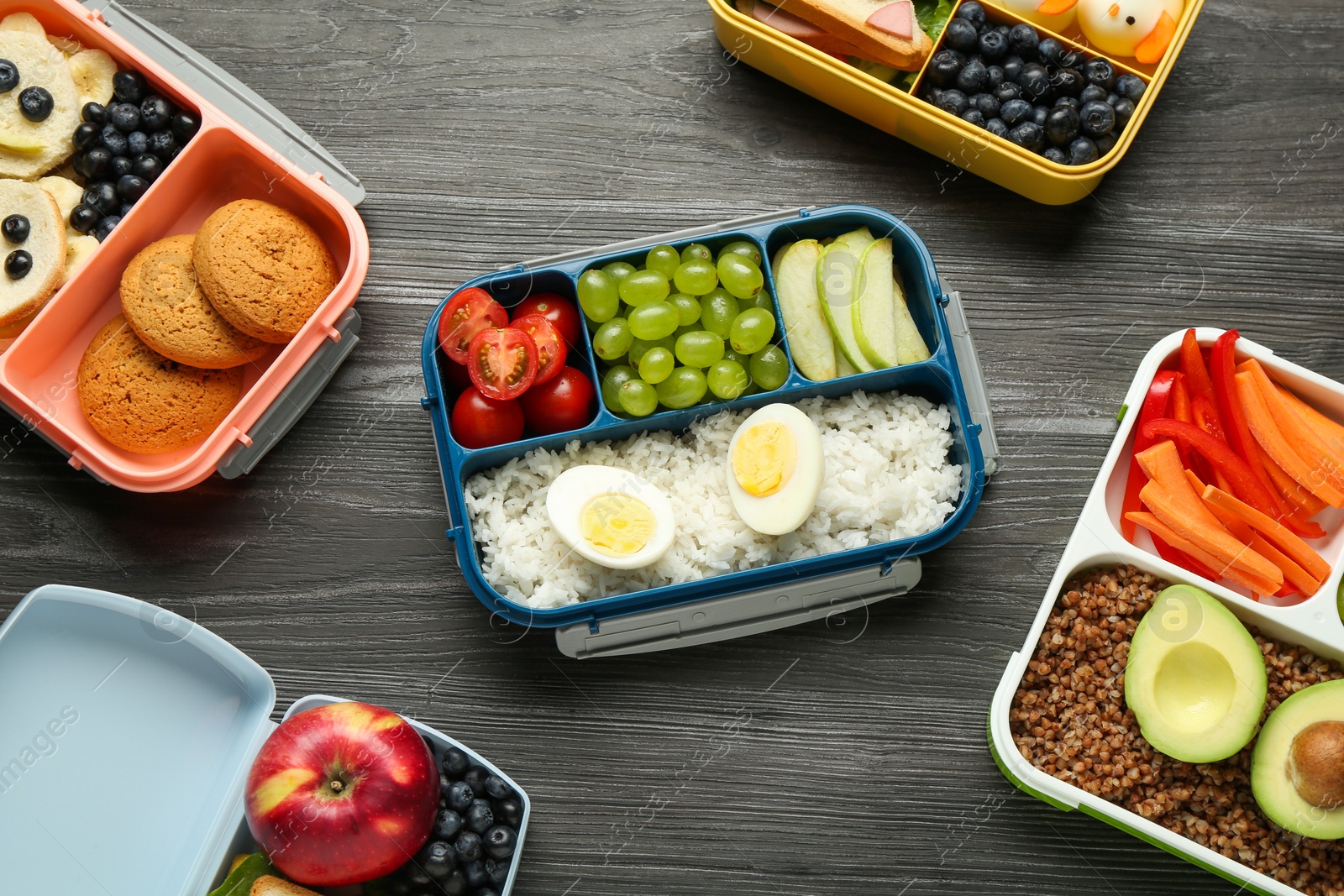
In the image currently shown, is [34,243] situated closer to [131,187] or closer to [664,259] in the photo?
[131,187]

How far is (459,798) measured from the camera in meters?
1.69

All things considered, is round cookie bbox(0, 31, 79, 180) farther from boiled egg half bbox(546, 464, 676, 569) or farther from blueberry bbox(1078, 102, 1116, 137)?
blueberry bbox(1078, 102, 1116, 137)

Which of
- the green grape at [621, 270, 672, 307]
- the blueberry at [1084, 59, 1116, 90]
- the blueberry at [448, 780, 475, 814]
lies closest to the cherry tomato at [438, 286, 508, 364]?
the green grape at [621, 270, 672, 307]

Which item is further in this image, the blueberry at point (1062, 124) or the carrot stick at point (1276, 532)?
the blueberry at point (1062, 124)

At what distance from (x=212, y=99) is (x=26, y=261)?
1.65 feet

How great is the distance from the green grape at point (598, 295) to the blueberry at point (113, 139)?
986 millimetres

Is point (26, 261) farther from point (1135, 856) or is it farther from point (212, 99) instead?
point (1135, 856)

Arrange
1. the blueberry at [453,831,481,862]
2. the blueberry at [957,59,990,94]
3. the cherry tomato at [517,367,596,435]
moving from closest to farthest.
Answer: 1. the blueberry at [453,831,481,862]
2. the cherry tomato at [517,367,596,435]
3. the blueberry at [957,59,990,94]

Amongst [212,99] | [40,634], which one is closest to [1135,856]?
[40,634]

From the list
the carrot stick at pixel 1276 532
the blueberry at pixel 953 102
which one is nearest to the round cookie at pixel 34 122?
the blueberry at pixel 953 102

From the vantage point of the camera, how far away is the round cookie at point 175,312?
1.76 metres

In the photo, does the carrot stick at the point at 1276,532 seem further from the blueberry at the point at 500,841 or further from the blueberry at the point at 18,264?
the blueberry at the point at 18,264

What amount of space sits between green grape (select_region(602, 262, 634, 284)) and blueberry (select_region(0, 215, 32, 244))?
112cm

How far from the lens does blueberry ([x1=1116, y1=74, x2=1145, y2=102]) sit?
1847 millimetres
